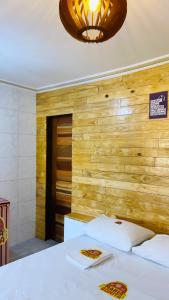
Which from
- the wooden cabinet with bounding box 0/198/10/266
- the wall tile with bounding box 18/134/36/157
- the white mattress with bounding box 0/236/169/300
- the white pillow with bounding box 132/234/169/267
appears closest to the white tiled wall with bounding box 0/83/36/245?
the wall tile with bounding box 18/134/36/157

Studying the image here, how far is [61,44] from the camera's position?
1996 mm

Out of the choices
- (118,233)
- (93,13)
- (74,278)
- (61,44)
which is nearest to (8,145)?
(61,44)

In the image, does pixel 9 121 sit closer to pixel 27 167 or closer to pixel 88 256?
pixel 27 167

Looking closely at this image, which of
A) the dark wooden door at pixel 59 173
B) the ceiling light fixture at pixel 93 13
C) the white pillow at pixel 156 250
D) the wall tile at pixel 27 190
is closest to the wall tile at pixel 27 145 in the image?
the dark wooden door at pixel 59 173

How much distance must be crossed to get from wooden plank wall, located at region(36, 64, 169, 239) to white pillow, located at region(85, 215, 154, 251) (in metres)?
0.32

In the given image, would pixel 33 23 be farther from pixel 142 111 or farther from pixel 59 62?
pixel 142 111

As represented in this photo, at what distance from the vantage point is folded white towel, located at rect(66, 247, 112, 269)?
1.75 metres

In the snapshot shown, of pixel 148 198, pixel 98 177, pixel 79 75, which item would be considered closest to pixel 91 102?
pixel 79 75

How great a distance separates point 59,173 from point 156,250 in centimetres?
194

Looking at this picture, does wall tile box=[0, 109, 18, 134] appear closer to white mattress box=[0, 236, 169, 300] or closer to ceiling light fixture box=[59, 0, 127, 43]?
white mattress box=[0, 236, 169, 300]

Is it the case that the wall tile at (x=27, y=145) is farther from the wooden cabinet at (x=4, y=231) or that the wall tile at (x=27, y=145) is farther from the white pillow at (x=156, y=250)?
the white pillow at (x=156, y=250)

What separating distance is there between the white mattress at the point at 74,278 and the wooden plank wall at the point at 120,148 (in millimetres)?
699

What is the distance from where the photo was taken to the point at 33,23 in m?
1.67

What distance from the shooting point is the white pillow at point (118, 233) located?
2.01m
